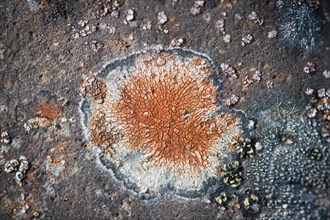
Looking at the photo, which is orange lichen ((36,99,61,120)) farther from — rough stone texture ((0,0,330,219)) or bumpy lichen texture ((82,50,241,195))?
bumpy lichen texture ((82,50,241,195))

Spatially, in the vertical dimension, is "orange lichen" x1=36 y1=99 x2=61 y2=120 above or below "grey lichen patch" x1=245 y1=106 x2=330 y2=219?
above

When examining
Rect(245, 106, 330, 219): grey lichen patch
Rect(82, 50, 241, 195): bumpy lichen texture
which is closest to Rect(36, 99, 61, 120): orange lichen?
Rect(82, 50, 241, 195): bumpy lichen texture

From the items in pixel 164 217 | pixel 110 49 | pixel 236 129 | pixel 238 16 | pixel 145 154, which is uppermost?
pixel 238 16

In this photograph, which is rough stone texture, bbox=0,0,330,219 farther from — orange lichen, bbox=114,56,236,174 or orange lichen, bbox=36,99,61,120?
orange lichen, bbox=114,56,236,174

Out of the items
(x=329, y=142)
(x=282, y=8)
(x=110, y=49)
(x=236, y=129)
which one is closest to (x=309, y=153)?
(x=329, y=142)

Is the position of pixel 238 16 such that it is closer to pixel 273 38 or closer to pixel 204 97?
pixel 273 38
